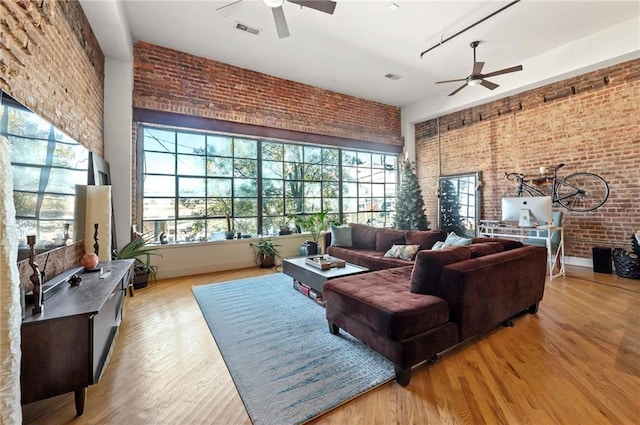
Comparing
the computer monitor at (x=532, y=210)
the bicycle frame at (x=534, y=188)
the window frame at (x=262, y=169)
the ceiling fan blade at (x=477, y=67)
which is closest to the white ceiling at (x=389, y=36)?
the ceiling fan blade at (x=477, y=67)

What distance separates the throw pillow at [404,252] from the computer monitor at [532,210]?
2.01m

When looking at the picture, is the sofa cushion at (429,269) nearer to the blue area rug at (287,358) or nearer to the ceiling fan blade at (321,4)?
the blue area rug at (287,358)

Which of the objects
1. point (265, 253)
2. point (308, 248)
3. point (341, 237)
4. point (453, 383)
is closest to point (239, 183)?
point (265, 253)

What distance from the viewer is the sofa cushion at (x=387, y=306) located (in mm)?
1874

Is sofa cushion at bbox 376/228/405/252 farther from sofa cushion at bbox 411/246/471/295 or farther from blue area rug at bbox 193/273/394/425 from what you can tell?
sofa cushion at bbox 411/246/471/295

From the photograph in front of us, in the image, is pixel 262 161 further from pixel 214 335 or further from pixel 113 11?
pixel 214 335

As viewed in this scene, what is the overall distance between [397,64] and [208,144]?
3.88m

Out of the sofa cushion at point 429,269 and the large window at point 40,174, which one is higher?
the large window at point 40,174

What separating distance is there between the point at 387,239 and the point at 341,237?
0.84 metres

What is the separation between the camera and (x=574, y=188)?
488 centimetres

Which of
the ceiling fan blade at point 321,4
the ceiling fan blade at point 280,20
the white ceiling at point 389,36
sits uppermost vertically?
the white ceiling at point 389,36

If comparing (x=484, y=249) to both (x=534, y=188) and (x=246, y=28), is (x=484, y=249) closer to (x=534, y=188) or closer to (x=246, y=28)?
(x=534, y=188)

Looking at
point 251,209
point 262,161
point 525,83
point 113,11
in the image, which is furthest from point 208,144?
point 525,83

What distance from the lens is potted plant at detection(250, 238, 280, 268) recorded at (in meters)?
5.23
